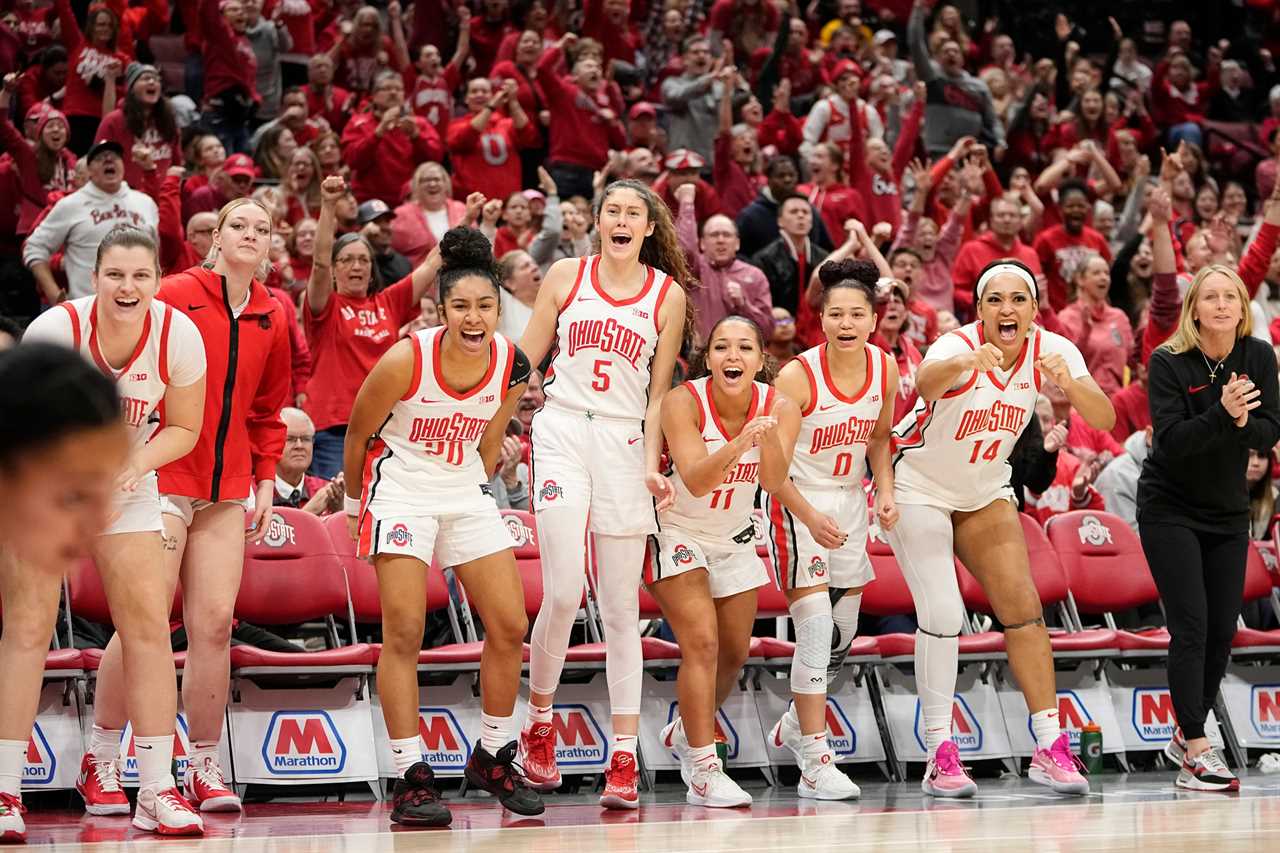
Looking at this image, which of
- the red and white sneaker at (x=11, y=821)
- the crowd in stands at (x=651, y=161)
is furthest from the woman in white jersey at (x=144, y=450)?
the crowd in stands at (x=651, y=161)

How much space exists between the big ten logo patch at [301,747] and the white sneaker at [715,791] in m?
1.50

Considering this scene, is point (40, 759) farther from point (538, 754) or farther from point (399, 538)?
point (538, 754)

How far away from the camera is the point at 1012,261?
23.0 ft

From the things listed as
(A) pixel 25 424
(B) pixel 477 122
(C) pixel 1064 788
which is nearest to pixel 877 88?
(B) pixel 477 122

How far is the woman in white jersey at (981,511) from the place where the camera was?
270 inches

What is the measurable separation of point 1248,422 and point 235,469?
4258 mm

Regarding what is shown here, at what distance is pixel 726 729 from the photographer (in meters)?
7.38

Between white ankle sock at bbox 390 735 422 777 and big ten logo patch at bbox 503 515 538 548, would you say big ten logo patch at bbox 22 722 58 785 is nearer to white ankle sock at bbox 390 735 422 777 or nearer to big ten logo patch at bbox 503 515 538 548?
white ankle sock at bbox 390 735 422 777

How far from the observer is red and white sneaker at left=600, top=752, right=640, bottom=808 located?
6.15 meters

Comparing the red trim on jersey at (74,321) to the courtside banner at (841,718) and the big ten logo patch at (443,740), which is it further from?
the courtside banner at (841,718)

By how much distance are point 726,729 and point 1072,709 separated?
180cm

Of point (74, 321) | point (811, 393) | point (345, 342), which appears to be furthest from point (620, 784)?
point (345, 342)

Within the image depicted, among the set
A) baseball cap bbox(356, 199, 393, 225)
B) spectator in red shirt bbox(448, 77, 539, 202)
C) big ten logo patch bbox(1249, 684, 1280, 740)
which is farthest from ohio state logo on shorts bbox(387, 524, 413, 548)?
spectator in red shirt bbox(448, 77, 539, 202)

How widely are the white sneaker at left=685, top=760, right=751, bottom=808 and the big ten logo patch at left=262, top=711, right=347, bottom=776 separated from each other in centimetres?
150
